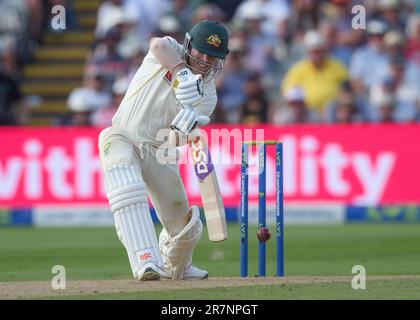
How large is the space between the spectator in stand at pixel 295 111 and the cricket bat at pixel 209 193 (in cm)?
637

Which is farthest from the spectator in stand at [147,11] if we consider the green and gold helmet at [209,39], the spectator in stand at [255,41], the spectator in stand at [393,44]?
the green and gold helmet at [209,39]

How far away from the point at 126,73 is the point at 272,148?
7.92ft

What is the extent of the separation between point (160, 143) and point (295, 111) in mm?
6369

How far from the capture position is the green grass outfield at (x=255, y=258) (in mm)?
6477

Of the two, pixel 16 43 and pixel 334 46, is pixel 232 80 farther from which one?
pixel 16 43

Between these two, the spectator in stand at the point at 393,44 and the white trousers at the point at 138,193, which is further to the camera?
the spectator in stand at the point at 393,44

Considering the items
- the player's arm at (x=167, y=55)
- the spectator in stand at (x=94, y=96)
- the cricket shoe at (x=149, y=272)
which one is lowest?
the cricket shoe at (x=149, y=272)

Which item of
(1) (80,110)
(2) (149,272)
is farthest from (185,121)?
(1) (80,110)

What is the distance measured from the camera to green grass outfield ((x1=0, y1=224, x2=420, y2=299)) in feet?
21.2

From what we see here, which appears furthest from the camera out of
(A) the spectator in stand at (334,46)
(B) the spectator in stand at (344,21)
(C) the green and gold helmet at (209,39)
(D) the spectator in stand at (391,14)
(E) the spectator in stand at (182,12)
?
(E) the spectator in stand at (182,12)

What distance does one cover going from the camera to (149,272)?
22.2 ft

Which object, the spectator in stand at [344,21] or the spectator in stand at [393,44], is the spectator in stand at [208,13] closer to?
the spectator in stand at [344,21]

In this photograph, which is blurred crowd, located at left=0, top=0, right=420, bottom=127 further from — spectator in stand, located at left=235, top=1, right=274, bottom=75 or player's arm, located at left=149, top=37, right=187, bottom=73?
player's arm, located at left=149, top=37, right=187, bottom=73
